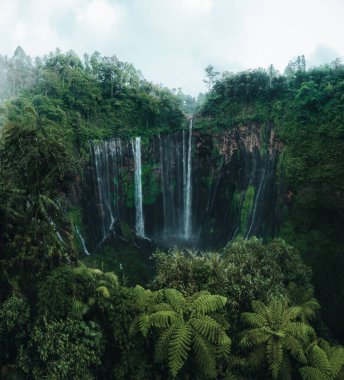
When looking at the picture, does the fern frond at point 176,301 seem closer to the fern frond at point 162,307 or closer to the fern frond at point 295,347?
the fern frond at point 162,307

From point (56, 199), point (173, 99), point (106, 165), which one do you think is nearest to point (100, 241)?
point (106, 165)

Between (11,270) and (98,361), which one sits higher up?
(11,270)

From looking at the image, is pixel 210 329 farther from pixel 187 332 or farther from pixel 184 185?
pixel 184 185

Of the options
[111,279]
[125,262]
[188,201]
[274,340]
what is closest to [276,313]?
[274,340]

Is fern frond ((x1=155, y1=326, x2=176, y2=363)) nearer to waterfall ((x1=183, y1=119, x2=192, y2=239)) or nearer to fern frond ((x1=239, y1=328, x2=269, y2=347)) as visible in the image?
fern frond ((x1=239, y1=328, x2=269, y2=347))

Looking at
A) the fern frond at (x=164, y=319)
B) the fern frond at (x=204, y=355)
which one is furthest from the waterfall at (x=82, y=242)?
the fern frond at (x=204, y=355)

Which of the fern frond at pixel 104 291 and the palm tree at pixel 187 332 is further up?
the fern frond at pixel 104 291

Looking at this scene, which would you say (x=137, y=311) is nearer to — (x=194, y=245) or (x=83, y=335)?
(x=83, y=335)
